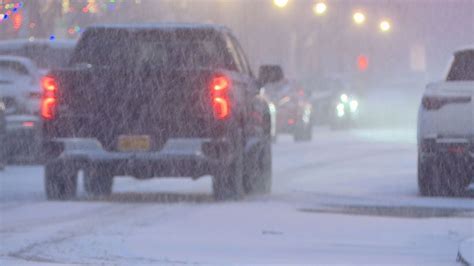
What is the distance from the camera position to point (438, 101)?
1609cm

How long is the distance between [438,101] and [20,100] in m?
8.05

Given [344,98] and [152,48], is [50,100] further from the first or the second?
[344,98]

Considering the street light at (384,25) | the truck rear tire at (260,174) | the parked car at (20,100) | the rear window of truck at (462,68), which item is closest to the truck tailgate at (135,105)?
the truck rear tire at (260,174)

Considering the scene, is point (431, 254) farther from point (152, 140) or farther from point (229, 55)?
point (229, 55)

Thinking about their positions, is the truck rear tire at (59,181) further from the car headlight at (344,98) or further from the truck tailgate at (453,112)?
the car headlight at (344,98)

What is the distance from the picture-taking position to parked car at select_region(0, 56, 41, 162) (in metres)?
22.2

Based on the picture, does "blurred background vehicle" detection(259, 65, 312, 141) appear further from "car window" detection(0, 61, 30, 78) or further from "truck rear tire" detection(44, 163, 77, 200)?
"truck rear tire" detection(44, 163, 77, 200)

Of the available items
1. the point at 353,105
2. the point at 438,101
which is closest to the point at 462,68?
the point at 438,101

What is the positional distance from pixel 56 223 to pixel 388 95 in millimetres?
40780

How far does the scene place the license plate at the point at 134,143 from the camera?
1512 cm

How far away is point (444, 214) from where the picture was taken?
47.8 ft

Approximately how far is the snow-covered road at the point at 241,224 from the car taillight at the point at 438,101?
98cm

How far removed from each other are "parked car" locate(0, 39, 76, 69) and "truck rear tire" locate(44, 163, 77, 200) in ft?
24.4

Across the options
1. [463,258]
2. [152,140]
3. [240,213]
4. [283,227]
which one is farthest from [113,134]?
[463,258]
